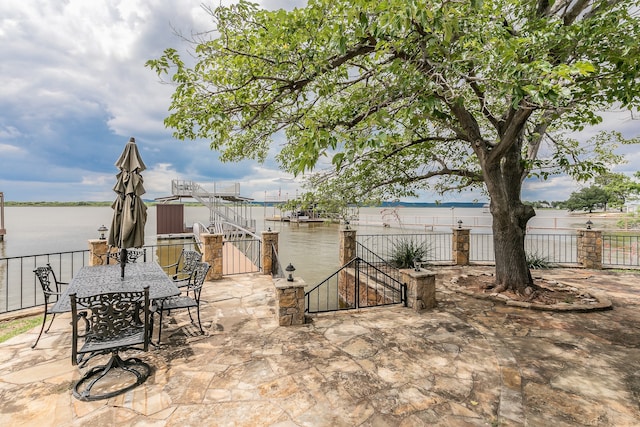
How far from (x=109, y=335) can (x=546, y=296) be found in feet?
23.8

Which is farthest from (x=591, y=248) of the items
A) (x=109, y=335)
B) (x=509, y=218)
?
(x=109, y=335)

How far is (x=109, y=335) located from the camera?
8.48 ft

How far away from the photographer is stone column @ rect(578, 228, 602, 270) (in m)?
8.28

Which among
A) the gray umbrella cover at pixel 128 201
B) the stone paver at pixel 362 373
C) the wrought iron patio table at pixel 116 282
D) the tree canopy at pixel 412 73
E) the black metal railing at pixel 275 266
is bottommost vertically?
the stone paver at pixel 362 373

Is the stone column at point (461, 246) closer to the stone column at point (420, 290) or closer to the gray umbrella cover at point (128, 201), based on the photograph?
the stone column at point (420, 290)

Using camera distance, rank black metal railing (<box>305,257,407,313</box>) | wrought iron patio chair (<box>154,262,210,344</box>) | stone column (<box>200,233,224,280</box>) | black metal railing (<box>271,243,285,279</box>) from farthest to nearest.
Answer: black metal railing (<box>271,243,285,279</box>) < stone column (<box>200,233,224,280</box>) < black metal railing (<box>305,257,407,313</box>) < wrought iron patio chair (<box>154,262,210,344</box>)

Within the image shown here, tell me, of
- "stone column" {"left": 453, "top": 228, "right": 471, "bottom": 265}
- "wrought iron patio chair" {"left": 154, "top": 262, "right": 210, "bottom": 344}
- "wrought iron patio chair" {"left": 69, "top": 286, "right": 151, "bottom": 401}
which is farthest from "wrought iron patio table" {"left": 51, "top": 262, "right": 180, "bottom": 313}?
"stone column" {"left": 453, "top": 228, "right": 471, "bottom": 265}

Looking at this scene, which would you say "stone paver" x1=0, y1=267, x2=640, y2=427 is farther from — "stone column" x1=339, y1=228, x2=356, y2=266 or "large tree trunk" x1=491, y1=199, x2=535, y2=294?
"stone column" x1=339, y1=228, x2=356, y2=266

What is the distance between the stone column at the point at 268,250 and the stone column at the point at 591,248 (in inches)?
366

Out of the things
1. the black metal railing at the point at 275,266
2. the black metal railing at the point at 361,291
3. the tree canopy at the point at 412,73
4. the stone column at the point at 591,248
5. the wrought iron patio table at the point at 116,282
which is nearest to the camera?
the tree canopy at the point at 412,73

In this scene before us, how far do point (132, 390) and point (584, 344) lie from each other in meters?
5.49

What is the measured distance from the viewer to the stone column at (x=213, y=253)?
22.7 ft

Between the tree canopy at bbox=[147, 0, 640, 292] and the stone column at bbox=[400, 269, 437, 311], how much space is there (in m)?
2.15

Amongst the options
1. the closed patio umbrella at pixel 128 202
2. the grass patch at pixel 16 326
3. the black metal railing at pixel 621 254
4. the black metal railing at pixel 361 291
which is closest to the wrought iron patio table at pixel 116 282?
Answer: the closed patio umbrella at pixel 128 202
